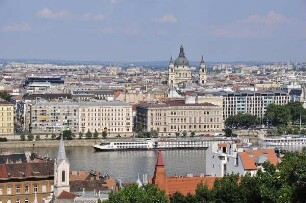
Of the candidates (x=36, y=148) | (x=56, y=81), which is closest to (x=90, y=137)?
(x=36, y=148)

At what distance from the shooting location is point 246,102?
4094cm

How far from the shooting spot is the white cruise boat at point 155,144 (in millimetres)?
29219

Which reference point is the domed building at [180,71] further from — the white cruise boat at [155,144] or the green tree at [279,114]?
the white cruise boat at [155,144]

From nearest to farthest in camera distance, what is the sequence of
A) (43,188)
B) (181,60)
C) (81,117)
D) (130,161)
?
(43,188), (130,161), (81,117), (181,60)

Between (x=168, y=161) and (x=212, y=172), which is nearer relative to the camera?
(x=212, y=172)

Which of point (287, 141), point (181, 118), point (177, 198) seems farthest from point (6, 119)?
point (177, 198)

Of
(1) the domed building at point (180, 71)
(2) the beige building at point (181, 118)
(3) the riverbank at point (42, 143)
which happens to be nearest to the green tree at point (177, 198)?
(3) the riverbank at point (42, 143)

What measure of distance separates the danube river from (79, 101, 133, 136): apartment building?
15.9 feet

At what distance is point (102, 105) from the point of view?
35125 mm

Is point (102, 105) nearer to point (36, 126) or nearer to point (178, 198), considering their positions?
point (36, 126)

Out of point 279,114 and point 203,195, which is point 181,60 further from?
point 203,195

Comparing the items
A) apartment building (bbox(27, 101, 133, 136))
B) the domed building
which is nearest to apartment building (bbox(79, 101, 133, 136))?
apartment building (bbox(27, 101, 133, 136))

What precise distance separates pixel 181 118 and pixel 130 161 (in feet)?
36.9

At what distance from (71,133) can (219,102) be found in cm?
928
